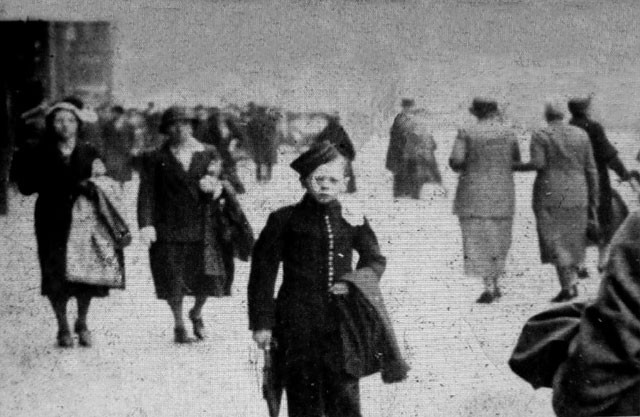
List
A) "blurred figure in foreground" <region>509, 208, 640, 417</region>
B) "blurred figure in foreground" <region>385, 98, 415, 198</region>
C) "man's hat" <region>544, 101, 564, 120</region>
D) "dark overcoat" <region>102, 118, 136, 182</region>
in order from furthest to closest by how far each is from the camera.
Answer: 1. "man's hat" <region>544, 101, 564, 120</region>
2. "blurred figure in foreground" <region>385, 98, 415, 198</region>
3. "dark overcoat" <region>102, 118, 136, 182</region>
4. "blurred figure in foreground" <region>509, 208, 640, 417</region>

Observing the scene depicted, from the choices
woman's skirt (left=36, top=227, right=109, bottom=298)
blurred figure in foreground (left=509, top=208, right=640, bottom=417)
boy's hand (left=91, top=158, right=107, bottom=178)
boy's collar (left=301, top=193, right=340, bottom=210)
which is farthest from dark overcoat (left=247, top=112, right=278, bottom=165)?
blurred figure in foreground (left=509, top=208, right=640, bottom=417)

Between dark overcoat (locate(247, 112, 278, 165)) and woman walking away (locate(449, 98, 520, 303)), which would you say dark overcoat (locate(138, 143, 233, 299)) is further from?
woman walking away (locate(449, 98, 520, 303))

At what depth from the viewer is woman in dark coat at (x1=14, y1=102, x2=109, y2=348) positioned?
16.8ft

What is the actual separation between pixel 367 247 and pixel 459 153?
63cm

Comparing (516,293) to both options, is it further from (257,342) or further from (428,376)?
(257,342)

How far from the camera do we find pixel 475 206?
5.31 meters

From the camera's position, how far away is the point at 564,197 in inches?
213

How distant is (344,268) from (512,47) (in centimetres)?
130

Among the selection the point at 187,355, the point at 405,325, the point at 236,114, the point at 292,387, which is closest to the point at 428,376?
the point at 405,325

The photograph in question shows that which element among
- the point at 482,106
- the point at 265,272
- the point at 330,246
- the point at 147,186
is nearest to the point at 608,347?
the point at 330,246

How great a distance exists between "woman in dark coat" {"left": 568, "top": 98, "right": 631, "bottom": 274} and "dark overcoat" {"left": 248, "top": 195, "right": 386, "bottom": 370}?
1098mm

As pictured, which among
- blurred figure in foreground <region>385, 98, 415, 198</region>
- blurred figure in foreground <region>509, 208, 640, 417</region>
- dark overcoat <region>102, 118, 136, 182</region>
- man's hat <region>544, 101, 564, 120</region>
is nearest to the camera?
blurred figure in foreground <region>509, 208, 640, 417</region>

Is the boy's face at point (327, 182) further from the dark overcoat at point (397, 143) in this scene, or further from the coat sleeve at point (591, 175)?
the coat sleeve at point (591, 175)

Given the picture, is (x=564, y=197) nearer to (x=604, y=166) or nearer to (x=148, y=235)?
(x=604, y=166)
